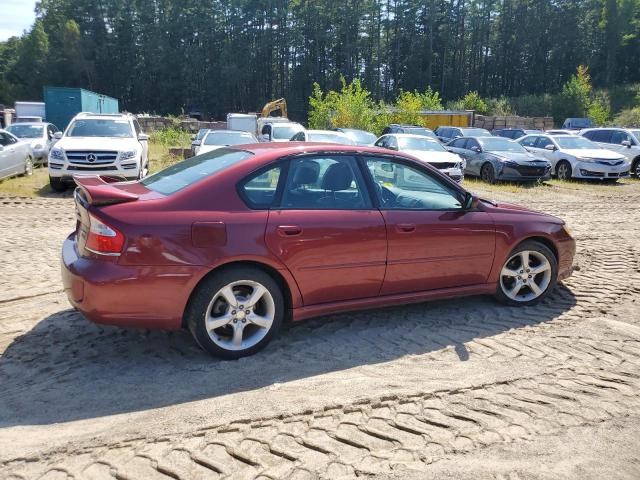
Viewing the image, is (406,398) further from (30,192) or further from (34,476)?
(30,192)

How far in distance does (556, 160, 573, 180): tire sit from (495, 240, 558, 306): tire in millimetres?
14128

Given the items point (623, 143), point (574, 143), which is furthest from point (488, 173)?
point (623, 143)

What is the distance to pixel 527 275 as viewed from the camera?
5.30m

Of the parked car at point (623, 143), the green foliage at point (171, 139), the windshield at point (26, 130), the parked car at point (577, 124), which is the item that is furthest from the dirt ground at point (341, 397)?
the parked car at point (577, 124)

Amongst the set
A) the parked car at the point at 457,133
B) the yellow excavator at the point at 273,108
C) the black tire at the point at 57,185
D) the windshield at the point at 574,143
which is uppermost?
the yellow excavator at the point at 273,108

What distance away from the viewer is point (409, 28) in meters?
80.6

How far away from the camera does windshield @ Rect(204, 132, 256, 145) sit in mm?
15214

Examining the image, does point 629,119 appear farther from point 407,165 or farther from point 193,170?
point 193,170

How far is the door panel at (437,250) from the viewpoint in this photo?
4543mm

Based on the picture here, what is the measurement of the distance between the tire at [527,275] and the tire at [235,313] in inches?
92.1

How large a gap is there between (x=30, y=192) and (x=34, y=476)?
11168 millimetres

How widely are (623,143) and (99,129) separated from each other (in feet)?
56.9

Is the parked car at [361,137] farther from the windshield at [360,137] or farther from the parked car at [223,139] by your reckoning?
the parked car at [223,139]

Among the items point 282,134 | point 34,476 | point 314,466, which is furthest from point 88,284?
point 282,134
